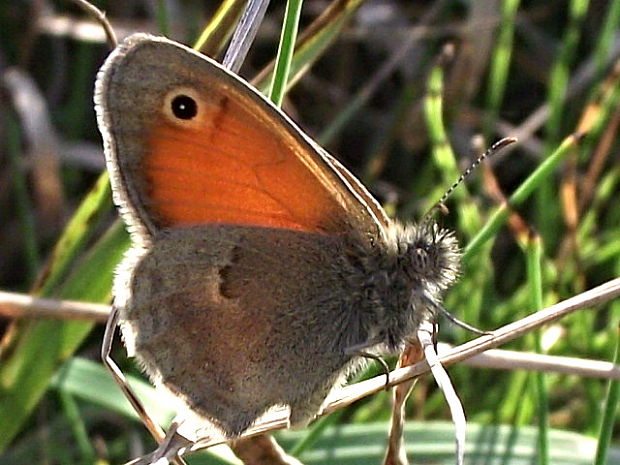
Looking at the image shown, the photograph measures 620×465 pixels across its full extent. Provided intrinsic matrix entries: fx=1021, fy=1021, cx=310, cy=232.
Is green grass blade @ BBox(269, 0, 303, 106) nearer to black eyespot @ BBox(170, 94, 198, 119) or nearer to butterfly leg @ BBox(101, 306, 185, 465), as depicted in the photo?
black eyespot @ BBox(170, 94, 198, 119)

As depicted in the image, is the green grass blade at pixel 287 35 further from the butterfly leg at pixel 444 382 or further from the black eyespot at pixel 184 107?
the butterfly leg at pixel 444 382

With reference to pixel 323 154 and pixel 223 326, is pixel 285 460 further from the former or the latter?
pixel 323 154

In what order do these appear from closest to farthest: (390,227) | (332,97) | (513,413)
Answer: (390,227)
(513,413)
(332,97)

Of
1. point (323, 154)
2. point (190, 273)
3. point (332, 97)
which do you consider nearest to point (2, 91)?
point (332, 97)

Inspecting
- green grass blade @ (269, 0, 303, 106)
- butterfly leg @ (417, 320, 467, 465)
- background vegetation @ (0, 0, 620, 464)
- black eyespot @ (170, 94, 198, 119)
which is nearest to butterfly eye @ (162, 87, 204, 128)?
black eyespot @ (170, 94, 198, 119)

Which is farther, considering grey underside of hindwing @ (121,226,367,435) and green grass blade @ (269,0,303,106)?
grey underside of hindwing @ (121,226,367,435)

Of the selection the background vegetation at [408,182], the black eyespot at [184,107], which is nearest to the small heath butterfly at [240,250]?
the black eyespot at [184,107]
